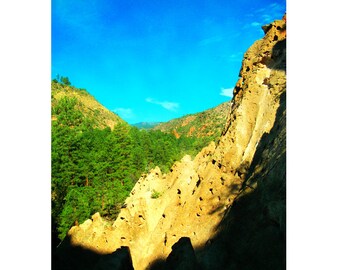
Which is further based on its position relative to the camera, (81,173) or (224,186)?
(81,173)

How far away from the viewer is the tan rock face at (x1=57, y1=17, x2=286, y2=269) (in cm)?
788

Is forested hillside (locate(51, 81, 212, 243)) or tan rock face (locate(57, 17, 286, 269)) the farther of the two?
forested hillside (locate(51, 81, 212, 243))

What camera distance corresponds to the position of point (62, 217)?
18781mm

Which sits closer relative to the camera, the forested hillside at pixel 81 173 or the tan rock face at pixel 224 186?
the tan rock face at pixel 224 186

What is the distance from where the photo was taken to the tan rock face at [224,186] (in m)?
7.88

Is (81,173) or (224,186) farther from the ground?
(224,186)

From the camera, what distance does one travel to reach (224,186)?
10406mm
